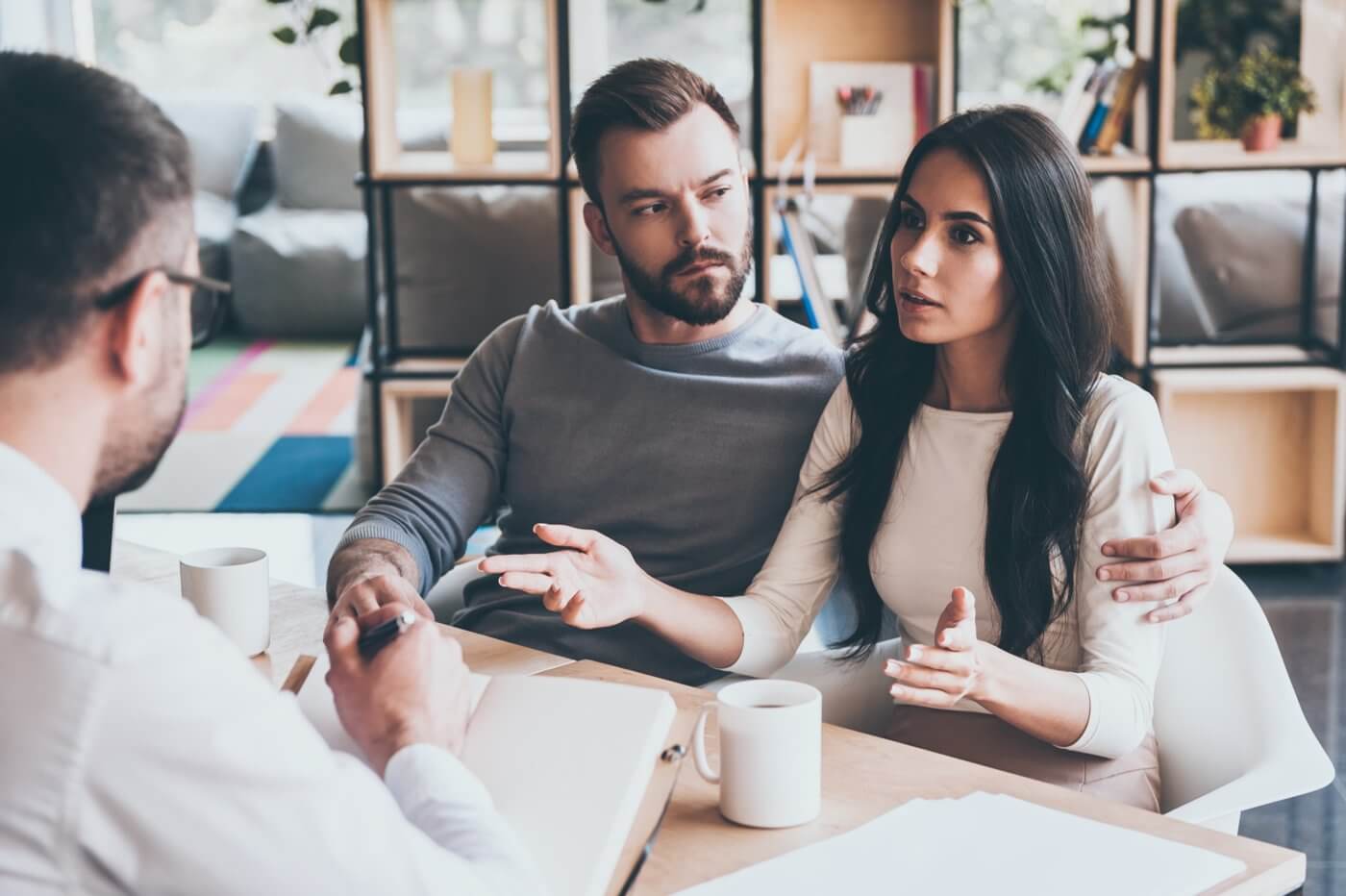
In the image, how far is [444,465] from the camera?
187 centimetres

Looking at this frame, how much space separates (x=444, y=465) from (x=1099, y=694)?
0.87 meters

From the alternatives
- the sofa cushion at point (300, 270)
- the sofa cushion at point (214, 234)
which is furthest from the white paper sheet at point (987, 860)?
the sofa cushion at point (214, 234)

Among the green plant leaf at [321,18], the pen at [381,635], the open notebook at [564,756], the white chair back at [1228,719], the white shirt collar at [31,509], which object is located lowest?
the white chair back at [1228,719]

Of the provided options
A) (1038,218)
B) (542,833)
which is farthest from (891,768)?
(1038,218)

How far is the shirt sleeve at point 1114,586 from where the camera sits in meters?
1.38

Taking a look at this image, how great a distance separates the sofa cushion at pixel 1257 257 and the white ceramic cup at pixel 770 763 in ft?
9.74

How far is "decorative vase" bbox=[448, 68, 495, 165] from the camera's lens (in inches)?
137

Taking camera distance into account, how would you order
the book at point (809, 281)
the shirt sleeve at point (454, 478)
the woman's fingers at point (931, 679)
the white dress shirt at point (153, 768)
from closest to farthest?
the white dress shirt at point (153, 768) < the woman's fingers at point (931, 679) < the shirt sleeve at point (454, 478) < the book at point (809, 281)

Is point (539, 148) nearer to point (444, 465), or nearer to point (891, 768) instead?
point (444, 465)

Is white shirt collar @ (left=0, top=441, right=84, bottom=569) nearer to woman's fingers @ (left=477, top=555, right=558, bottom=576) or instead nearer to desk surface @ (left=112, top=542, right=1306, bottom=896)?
desk surface @ (left=112, top=542, right=1306, bottom=896)

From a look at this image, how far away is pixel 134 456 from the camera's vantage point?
0.90m

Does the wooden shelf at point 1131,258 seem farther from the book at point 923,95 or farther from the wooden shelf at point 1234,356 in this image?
the book at point 923,95

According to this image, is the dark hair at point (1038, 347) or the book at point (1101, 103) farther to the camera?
the book at point (1101, 103)

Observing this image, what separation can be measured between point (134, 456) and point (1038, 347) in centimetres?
97
